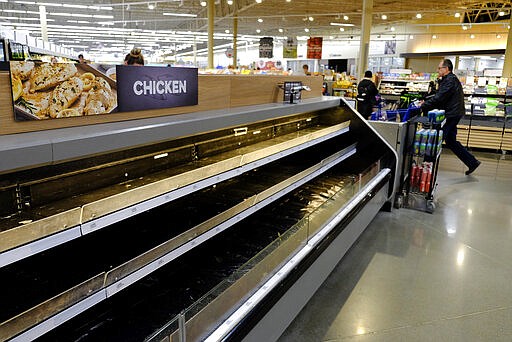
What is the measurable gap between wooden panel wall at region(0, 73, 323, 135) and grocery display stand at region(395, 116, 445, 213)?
1.73 m

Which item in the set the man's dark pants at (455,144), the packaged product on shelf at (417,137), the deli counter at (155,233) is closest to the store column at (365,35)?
the man's dark pants at (455,144)

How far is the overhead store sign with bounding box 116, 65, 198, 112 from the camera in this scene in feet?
5.17

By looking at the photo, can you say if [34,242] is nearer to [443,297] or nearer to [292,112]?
[292,112]

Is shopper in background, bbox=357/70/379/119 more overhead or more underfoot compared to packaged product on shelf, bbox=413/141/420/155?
more overhead

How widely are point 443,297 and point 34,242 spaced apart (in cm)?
271

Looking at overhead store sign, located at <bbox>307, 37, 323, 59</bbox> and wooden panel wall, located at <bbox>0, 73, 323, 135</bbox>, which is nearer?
wooden panel wall, located at <bbox>0, 73, 323, 135</bbox>

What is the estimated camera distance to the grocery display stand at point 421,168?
465 centimetres

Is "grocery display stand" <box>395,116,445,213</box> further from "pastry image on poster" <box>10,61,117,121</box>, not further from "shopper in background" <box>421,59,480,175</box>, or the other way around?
"pastry image on poster" <box>10,61,117,121</box>

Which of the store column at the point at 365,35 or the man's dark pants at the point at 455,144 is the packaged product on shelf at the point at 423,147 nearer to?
the man's dark pants at the point at 455,144

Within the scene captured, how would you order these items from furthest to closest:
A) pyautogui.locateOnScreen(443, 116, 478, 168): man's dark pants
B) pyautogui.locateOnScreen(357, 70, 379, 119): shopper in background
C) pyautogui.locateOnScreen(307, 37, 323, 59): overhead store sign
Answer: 1. pyautogui.locateOnScreen(307, 37, 323, 59): overhead store sign
2. pyautogui.locateOnScreen(357, 70, 379, 119): shopper in background
3. pyautogui.locateOnScreen(443, 116, 478, 168): man's dark pants

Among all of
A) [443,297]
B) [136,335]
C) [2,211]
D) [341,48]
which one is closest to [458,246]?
[443,297]

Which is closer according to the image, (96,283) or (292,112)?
(96,283)

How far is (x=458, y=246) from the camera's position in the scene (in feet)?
12.5

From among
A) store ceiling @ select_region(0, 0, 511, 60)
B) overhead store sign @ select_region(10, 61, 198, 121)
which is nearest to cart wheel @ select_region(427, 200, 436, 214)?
overhead store sign @ select_region(10, 61, 198, 121)
